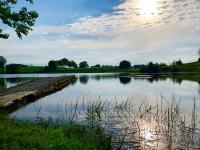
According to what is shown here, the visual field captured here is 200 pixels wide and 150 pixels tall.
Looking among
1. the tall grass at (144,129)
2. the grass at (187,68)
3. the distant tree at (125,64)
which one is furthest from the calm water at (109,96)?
the distant tree at (125,64)

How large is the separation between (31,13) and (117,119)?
8788 mm

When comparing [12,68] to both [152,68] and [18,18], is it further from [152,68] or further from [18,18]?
[18,18]

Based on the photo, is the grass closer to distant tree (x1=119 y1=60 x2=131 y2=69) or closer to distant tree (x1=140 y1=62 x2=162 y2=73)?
distant tree (x1=140 y1=62 x2=162 y2=73)

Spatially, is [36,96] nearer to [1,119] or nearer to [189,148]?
[1,119]

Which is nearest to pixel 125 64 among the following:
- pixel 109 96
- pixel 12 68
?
pixel 12 68

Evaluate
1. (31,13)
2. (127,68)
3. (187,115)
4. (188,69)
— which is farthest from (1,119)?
(127,68)

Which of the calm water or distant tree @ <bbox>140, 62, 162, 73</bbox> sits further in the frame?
distant tree @ <bbox>140, 62, 162, 73</bbox>

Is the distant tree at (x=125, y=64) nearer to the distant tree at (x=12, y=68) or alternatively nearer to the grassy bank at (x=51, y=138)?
the distant tree at (x=12, y=68)

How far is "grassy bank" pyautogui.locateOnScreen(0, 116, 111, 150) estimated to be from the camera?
12.5 metres

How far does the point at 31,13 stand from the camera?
2353 cm

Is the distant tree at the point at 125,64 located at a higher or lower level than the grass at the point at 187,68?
higher

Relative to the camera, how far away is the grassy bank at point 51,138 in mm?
12500

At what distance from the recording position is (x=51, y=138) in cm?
1389

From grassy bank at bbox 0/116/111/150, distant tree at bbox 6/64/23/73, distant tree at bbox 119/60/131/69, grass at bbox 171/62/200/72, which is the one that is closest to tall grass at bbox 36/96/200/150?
grassy bank at bbox 0/116/111/150
